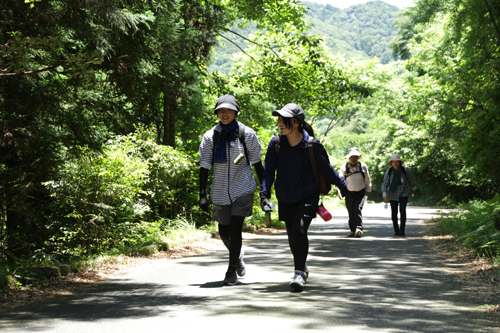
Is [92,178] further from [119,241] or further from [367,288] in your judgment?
[367,288]

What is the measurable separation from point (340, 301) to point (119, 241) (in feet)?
20.0

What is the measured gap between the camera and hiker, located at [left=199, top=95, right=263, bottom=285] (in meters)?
6.84

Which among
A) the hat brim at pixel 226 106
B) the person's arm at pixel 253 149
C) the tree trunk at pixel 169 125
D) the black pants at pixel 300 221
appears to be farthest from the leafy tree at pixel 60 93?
the tree trunk at pixel 169 125

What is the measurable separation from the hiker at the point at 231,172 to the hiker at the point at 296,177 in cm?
26

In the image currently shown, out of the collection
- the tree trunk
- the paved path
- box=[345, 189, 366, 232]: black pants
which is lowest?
the paved path

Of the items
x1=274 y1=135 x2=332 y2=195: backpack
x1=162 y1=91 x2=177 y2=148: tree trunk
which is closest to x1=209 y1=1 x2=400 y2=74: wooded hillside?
x1=162 y1=91 x2=177 y2=148: tree trunk

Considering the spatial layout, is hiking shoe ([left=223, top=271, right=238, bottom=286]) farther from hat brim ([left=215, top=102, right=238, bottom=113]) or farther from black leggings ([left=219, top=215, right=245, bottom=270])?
hat brim ([left=215, top=102, right=238, bottom=113])

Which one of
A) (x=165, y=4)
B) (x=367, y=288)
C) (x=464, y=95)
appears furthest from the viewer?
(x=464, y=95)

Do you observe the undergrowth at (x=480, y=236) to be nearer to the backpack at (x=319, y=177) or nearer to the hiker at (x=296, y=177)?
the backpack at (x=319, y=177)

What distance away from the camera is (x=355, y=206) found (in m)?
13.2

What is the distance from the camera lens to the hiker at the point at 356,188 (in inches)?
520

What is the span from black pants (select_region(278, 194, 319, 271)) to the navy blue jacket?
0.32ft

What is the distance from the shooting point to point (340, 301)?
227 inches

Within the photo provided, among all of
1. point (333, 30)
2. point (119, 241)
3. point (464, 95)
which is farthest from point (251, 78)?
point (333, 30)
